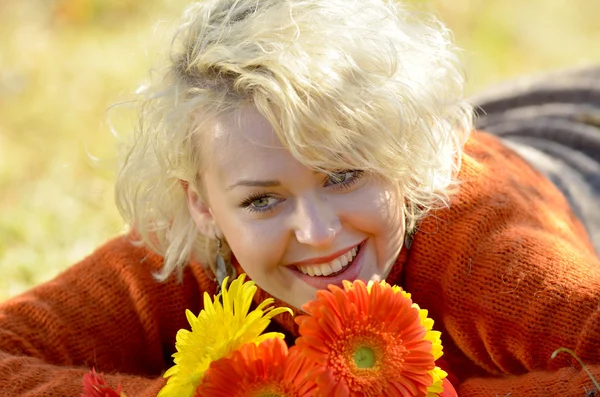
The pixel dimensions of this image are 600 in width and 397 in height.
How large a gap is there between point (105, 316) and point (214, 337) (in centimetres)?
81

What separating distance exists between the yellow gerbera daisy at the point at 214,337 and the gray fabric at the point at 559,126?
156cm

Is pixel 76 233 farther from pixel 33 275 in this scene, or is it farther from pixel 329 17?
pixel 329 17

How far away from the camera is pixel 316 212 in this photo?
1617 mm

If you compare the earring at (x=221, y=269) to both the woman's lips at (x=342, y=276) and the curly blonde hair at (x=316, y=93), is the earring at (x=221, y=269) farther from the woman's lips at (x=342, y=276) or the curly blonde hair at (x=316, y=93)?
the woman's lips at (x=342, y=276)

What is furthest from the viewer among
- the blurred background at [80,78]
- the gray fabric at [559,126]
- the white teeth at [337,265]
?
the blurred background at [80,78]

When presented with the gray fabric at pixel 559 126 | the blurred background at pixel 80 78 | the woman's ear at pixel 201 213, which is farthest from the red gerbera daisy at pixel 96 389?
the gray fabric at pixel 559 126

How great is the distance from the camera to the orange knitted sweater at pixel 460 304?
170 cm

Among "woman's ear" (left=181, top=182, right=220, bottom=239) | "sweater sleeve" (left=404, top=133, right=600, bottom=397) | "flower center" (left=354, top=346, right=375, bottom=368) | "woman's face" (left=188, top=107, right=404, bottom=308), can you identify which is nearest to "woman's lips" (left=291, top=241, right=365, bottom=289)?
"woman's face" (left=188, top=107, right=404, bottom=308)

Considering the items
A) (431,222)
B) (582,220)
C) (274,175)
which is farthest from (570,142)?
(274,175)

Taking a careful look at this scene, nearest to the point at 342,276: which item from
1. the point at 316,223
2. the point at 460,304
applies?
the point at 316,223

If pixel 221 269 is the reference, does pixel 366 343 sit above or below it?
below

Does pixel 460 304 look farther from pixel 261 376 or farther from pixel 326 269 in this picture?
pixel 261 376

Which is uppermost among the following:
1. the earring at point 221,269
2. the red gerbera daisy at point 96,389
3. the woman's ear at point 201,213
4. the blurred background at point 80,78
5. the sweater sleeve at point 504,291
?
the blurred background at point 80,78

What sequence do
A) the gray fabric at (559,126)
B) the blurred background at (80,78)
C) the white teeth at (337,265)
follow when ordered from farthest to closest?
1. the blurred background at (80,78)
2. the gray fabric at (559,126)
3. the white teeth at (337,265)
